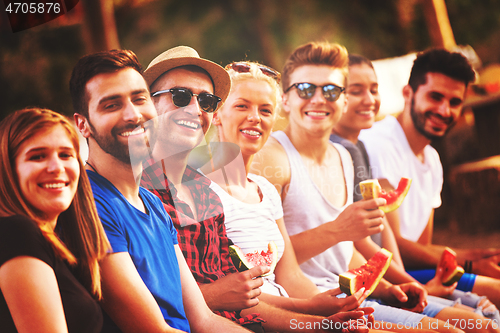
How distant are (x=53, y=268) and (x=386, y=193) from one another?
2.05m

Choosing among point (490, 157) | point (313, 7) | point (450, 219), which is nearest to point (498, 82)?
point (490, 157)

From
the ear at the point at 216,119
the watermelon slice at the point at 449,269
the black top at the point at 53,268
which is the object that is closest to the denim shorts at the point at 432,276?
the watermelon slice at the point at 449,269

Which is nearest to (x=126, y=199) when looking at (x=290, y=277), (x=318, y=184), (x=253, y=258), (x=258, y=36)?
(x=253, y=258)

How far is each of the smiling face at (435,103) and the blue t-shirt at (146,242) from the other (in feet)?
7.57

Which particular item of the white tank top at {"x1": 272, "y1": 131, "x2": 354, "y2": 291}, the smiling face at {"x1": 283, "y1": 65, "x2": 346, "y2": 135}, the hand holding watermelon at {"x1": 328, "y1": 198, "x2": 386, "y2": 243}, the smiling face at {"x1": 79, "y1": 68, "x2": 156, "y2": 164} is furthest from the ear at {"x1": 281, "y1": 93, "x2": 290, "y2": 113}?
the smiling face at {"x1": 79, "y1": 68, "x2": 156, "y2": 164}

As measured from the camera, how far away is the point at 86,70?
5.09ft

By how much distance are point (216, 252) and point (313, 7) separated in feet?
15.2

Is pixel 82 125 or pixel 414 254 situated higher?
pixel 82 125

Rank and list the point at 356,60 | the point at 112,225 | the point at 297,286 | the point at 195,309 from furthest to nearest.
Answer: the point at 356,60 < the point at 297,286 < the point at 195,309 < the point at 112,225

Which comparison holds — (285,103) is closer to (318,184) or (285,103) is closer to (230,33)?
(318,184)

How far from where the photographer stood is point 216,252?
74.7 inches

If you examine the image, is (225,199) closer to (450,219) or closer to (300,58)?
(300,58)

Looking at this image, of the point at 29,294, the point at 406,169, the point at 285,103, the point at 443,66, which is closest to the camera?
the point at 29,294

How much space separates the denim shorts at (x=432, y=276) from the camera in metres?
3.13
